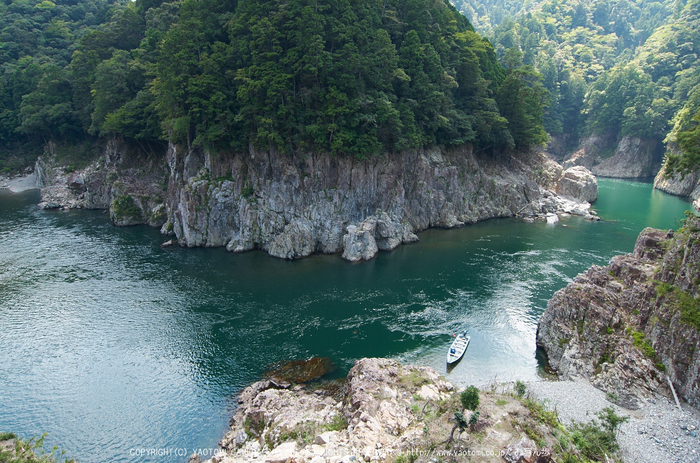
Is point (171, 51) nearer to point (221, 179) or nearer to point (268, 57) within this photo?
point (268, 57)

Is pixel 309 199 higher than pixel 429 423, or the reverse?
pixel 309 199

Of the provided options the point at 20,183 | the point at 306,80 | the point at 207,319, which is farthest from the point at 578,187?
the point at 20,183

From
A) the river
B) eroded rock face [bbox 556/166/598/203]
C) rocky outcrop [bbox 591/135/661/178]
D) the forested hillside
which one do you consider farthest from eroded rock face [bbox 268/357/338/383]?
rocky outcrop [bbox 591/135/661/178]

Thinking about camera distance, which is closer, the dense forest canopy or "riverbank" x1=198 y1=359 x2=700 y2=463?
"riverbank" x1=198 y1=359 x2=700 y2=463

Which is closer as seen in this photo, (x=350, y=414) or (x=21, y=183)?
(x=350, y=414)

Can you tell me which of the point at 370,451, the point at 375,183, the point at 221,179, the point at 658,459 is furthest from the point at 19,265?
the point at 658,459

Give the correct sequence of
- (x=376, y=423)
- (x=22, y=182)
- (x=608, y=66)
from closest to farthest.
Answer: (x=376, y=423)
(x=22, y=182)
(x=608, y=66)

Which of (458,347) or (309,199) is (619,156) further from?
(458,347)

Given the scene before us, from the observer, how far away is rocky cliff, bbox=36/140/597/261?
5094 cm

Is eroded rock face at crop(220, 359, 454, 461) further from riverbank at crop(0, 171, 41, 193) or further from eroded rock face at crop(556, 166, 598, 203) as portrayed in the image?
riverbank at crop(0, 171, 41, 193)

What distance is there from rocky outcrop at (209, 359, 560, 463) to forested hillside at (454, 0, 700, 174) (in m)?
74.5

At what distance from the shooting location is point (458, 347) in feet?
99.5

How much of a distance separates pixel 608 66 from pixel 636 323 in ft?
519

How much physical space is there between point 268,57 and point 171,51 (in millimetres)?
13401
